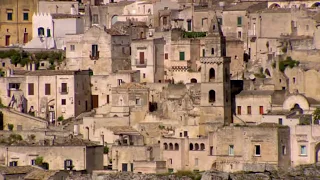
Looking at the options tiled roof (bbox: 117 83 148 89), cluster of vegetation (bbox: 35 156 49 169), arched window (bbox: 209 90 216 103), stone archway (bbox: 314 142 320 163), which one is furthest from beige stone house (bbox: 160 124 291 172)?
cluster of vegetation (bbox: 35 156 49 169)

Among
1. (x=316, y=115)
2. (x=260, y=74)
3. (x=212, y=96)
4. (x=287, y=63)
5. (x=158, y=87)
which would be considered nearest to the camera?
(x=316, y=115)

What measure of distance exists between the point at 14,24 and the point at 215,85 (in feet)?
49.4

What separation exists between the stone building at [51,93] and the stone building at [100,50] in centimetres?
128

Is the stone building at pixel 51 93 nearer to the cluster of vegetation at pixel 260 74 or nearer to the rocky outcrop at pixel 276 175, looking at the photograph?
the cluster of vegetation at pixel 260 74

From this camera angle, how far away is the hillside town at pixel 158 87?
77.3 metres

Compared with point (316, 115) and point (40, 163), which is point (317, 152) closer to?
point (316, 115)

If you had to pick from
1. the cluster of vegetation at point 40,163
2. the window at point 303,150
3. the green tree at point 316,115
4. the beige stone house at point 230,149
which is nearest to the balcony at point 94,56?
the beige stone house at point 230,149

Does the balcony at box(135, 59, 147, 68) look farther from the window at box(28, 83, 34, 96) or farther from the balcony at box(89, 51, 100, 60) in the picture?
the window at box(28, 83, 34, 96)

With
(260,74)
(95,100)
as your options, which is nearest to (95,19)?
(95,100)

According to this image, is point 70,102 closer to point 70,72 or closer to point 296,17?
point 70,72

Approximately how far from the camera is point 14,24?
92125mm

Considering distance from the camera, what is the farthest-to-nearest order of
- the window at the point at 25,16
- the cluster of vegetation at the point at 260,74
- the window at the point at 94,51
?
the window at the point at 25,16, the window at the point at 94,51, the cluster of vegetation at the point at 260,74

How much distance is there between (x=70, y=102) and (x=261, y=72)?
26.6ft

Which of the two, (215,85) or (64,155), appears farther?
(215,85)
